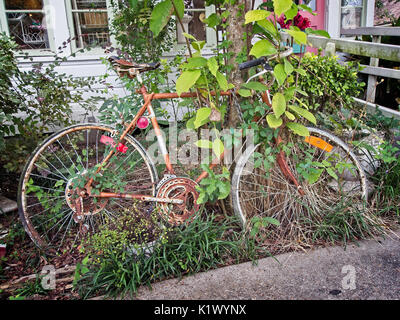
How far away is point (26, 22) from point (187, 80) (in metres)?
3.55

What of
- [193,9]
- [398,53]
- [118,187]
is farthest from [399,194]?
[193,9]

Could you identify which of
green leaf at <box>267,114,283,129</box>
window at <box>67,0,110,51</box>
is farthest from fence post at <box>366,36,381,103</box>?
window at <box>67,0,110,51</box>

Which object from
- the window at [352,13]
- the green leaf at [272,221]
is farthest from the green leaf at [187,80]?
the window at [352,13]

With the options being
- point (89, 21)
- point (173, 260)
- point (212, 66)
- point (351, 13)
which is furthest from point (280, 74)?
point (351, 13)

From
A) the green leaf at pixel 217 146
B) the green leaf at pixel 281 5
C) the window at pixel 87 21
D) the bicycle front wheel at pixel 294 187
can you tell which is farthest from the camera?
the window at pixel 87 21

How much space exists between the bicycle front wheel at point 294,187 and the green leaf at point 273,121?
0.85ft

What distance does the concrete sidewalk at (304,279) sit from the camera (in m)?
2.22

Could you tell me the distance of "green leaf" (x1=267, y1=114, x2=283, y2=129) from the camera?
256cm

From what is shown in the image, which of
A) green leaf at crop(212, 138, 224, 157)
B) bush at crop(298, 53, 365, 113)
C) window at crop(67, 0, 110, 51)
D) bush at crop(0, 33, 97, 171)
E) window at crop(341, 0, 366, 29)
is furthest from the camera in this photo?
window at crop(341, 0, 366, 29)

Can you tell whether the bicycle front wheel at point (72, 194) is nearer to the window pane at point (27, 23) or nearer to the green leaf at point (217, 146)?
the green leaf at point (217, 146)

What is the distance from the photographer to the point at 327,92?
11.2 ft

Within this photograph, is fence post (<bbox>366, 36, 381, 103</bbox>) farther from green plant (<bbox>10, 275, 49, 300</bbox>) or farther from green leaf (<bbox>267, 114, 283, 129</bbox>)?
green plant (<bbox>10, 275, 49, 300</bbox>)

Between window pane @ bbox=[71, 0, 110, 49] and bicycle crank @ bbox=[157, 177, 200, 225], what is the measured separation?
3.03 meters
